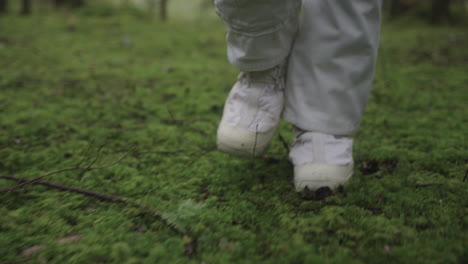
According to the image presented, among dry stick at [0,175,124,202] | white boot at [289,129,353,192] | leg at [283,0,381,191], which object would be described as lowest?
dry stick at [0,175,124,202]

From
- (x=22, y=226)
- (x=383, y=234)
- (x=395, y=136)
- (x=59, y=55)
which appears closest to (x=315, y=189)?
(x=383, y=234)

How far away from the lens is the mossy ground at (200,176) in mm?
916

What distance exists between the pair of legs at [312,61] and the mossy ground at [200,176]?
19cm

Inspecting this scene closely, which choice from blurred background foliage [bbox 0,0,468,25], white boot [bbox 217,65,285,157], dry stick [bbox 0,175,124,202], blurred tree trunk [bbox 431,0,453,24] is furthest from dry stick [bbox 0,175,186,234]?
blurred tree trunk [bbox 431,0,453,24]

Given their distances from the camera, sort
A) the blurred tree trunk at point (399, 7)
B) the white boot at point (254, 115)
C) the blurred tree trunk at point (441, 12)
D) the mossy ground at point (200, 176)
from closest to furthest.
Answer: the mossy ground at point (200, 176) < the white boot at point (254, 115) < the blurred tree trunk at point (441, 12) < the blurred tree trunk at point (399, 7)

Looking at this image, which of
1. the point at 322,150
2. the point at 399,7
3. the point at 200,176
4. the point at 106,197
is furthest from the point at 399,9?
the point at 106,197

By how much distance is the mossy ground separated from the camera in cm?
92

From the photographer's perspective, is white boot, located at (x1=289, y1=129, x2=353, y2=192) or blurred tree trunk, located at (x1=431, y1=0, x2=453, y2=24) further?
blurred tree trunk, located at (x1=431, y1=0, x2=453, y2=24)

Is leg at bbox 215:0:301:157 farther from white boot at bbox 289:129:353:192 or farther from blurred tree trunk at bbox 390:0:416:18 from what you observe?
blurred tree trunk at bbox 390:0:416:18

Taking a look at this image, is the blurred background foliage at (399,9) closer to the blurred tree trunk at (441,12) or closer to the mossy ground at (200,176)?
the blurred tree trunk at (441,12)

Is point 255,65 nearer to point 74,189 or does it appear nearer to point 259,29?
point 259,29

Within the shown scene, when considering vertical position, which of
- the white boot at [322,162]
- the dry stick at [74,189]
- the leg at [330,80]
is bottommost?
the dry stick at [74,189]

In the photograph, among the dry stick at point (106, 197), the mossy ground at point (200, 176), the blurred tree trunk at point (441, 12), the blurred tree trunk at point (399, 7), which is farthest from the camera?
the blurred tree trunk at point (399, 7)

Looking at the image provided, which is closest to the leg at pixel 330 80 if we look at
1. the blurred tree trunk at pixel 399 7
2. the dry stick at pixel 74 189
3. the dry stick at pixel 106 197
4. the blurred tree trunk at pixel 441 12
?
the dry stick at pixel 106 197
